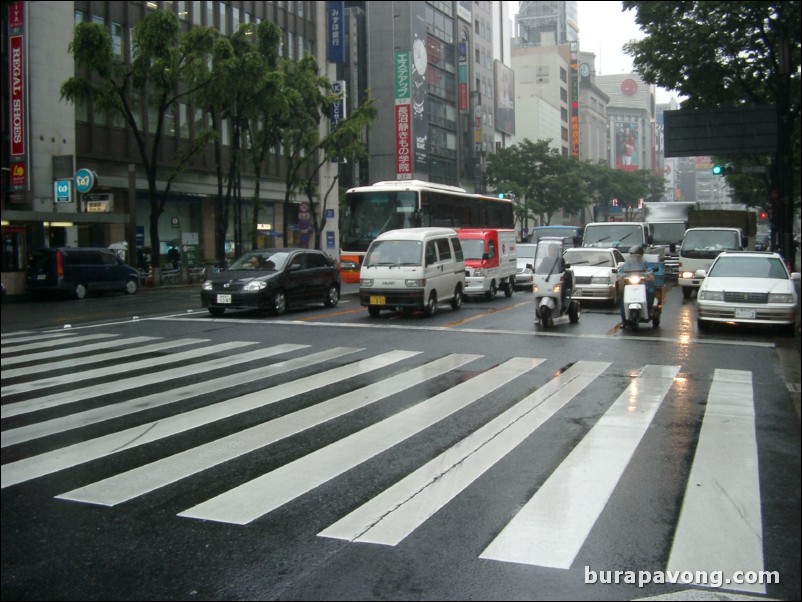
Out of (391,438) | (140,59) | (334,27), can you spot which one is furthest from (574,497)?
(334,27)

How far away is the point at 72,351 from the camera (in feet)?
45.4

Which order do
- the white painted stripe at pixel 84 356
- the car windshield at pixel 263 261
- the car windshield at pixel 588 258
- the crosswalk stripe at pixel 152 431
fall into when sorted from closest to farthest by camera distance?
the crosswalk stripe at pixel 152 431
the white painted stripe at pixel 84 356
the car windshield at pixel 263 261
the car windshield at pixel 588 258

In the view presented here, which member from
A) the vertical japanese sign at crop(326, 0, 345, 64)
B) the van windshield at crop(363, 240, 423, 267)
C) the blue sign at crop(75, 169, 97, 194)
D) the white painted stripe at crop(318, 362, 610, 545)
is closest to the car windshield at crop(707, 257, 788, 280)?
the van windshield at crop(363, 240, 423, 267)

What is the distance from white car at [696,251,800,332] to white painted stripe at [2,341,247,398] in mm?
8779

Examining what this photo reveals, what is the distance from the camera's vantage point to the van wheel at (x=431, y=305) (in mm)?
19438

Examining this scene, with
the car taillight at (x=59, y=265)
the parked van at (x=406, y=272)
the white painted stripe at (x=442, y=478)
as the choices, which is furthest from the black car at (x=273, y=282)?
the white painted stripe at (x=442, y=478)

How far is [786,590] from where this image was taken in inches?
167

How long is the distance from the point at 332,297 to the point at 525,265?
11.4 metres

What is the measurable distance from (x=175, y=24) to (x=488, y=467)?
30.3m

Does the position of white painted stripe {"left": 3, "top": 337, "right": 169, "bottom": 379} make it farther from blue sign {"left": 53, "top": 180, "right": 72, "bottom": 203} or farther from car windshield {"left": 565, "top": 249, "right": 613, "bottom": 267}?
blue sign {"left": 53, "top": 180, "right": 72, "bottom": 203}

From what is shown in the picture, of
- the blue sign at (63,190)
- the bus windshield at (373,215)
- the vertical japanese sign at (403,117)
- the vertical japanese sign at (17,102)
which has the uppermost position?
the vertical japanese sign at (403,117)

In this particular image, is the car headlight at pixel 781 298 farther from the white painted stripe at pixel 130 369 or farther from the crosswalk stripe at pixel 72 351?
the crosswalk stripe at pixel 72 351

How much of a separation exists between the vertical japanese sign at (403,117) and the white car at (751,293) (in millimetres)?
46286

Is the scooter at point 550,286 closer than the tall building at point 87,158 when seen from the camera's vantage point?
Yes
